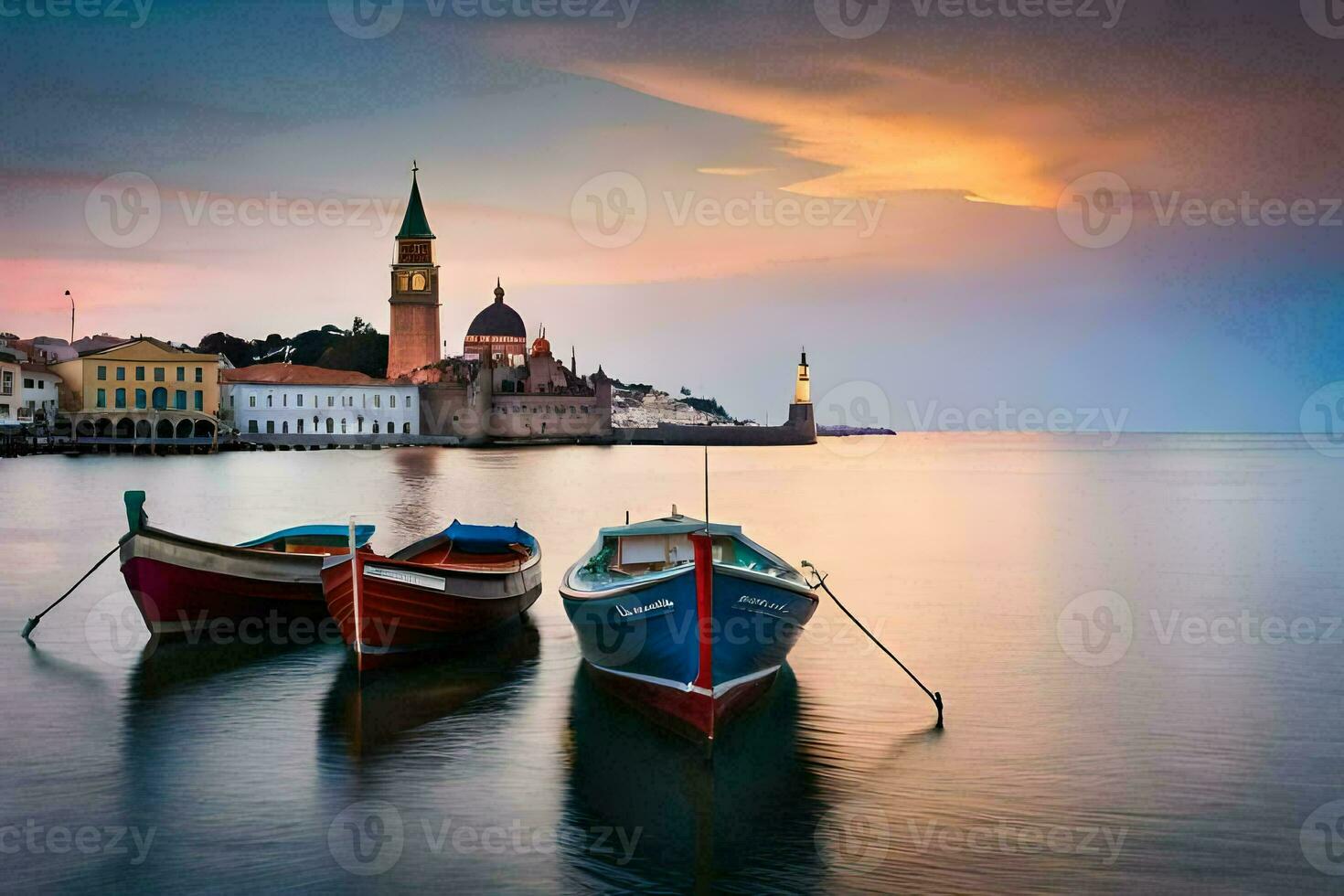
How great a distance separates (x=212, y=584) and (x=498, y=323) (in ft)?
372

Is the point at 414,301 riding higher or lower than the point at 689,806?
higher

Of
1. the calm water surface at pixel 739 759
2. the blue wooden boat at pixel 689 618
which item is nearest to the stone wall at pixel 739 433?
the calm water surface at pixel 739 759

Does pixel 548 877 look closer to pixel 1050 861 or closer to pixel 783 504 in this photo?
pixel 1050 861

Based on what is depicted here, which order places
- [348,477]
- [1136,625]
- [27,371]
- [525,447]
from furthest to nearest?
[525,447] < [27,371] < [348,477] < [1136,625]

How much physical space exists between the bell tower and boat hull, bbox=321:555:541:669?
10344 cm

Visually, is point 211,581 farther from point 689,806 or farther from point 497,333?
point 497,333

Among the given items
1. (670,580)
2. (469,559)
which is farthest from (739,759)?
(469,559)

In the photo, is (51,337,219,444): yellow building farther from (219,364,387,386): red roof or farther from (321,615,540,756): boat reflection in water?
(321,615,540,756): boat reflection in water

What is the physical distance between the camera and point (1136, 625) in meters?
20.4

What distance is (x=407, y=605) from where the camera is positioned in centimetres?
1483

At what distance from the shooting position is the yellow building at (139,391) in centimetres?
8081

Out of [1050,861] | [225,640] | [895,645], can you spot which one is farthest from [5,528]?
[1050,861]

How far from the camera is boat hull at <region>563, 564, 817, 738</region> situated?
11.6 m

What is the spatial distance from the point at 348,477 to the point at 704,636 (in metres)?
52.5
